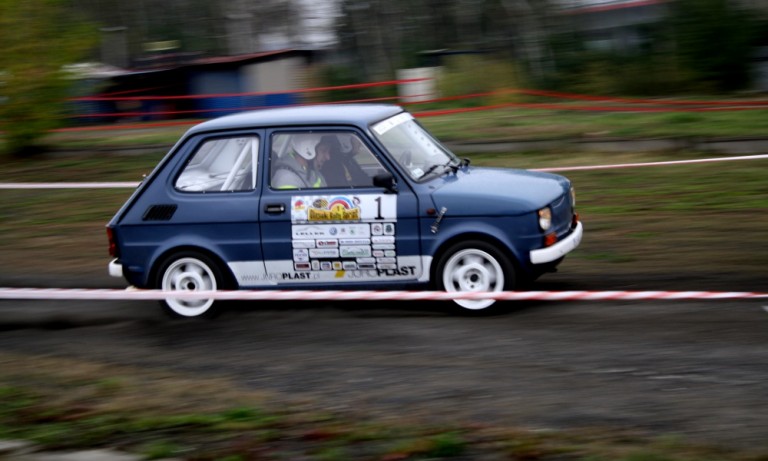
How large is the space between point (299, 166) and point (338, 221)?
0.63 meters

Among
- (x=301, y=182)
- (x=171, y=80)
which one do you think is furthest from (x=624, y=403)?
(x=171, y=80)

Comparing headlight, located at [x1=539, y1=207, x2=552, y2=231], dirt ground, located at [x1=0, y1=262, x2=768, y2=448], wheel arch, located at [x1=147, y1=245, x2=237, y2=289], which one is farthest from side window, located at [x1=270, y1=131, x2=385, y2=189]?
headlight, located at [x1=539, y1=207, x2=552, y2=231]

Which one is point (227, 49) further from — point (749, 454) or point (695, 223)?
point (749, 454)

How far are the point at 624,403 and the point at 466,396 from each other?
954mm

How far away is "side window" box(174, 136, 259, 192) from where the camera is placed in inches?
317

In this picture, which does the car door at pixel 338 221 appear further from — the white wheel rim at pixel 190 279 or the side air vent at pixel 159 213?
the side air vent at pixel 159 213

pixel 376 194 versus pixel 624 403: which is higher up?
pixel 376 194

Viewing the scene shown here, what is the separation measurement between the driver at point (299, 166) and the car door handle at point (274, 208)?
17 cm

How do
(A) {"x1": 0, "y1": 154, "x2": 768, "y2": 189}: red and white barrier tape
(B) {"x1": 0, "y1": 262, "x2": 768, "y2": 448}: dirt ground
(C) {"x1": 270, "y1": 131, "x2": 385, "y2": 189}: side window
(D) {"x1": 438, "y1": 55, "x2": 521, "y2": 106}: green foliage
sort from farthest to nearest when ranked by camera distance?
(D) {"x1": 438, "y1": 55, "x2": 521, "y2": 106}: green foliage
(A) {"x1": 0, "y1": 154, "x2": 768, "y2": 189}: red and white barrier tape
(C) {"x1": 270, "y1": 131, "x2": 385, "y2": 189}: side window
(B) {"x1": 0, "y1": 262, "x2": 768, "y2": 448}: dirt ground

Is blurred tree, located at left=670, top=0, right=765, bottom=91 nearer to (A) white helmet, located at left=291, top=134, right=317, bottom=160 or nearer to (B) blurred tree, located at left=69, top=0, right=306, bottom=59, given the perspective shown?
(A) white helmet, located at left=291, top=134, right=317, bottom=160

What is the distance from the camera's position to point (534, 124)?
61.5 feet

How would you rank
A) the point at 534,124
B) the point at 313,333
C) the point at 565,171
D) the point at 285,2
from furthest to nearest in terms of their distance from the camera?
the point at 285,2 < the point at 534,124 < the point at 565,171 < the point at 313,333

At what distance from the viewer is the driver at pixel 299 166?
7906 millimetres

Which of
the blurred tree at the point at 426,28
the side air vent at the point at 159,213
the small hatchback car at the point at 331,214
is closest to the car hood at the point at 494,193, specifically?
the small hatchback car at the point at 331,214
